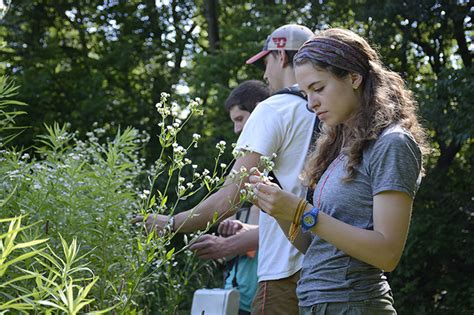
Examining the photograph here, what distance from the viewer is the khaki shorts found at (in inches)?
140

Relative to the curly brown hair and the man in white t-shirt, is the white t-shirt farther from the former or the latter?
the curly brown hair

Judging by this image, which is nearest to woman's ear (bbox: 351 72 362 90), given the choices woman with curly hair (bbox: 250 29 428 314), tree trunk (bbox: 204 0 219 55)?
woman with curly hair (bbox: 250 29 428 314)

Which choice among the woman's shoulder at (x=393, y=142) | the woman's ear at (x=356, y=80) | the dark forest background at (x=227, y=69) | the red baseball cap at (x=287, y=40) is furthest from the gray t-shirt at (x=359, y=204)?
the dark forest background at (x=227, y=69)

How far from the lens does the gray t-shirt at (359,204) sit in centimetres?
270

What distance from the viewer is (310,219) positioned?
2750 millimetres

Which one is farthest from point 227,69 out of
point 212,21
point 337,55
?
point 337,55

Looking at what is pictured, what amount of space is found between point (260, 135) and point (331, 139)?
51cm

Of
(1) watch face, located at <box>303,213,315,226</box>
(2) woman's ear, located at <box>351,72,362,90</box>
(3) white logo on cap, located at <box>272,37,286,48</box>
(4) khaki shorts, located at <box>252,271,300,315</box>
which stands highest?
(3) white logo on cap, located at <box>272,37,286,48</box>

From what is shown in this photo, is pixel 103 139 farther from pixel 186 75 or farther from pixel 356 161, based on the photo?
pixel 356 161

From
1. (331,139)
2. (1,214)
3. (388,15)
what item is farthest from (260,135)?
(388,15)

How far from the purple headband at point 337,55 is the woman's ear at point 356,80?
0.01 metres

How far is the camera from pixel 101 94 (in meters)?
15.4

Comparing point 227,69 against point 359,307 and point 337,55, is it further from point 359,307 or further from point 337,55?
point 359,307

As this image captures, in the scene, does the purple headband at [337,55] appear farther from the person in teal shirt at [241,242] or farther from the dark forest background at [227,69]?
the dark forest background at [227,69]
